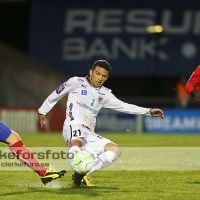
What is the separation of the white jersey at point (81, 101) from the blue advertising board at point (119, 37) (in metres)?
18.5

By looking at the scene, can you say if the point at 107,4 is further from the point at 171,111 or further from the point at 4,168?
the point at 4,168

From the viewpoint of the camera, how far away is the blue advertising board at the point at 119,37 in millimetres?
27406

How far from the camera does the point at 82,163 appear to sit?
25.5 ft

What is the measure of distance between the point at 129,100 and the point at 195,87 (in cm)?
1604

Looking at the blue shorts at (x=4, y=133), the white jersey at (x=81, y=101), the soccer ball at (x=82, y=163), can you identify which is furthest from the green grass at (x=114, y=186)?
the white jersey at (x=81, y=101)

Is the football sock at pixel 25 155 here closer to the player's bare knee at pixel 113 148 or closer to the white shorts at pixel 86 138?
the white shorts at pixel 86 138

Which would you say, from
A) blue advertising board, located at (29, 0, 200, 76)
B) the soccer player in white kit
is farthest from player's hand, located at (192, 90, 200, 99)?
blue advertising board, located at (29, 0, 200, 76)

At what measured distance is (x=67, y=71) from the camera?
2736 centimetres

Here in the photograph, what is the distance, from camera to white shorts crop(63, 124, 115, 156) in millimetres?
8453

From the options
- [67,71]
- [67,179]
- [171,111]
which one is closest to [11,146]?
[67,179]

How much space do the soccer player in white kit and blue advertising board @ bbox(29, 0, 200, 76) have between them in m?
18.5

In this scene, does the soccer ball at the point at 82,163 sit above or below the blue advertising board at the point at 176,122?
above

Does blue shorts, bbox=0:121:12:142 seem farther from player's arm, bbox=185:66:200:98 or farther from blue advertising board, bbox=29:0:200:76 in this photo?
blue advertising board, bbox=29:0:200:76

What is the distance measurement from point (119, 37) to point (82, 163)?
Answer: 66.4ft
